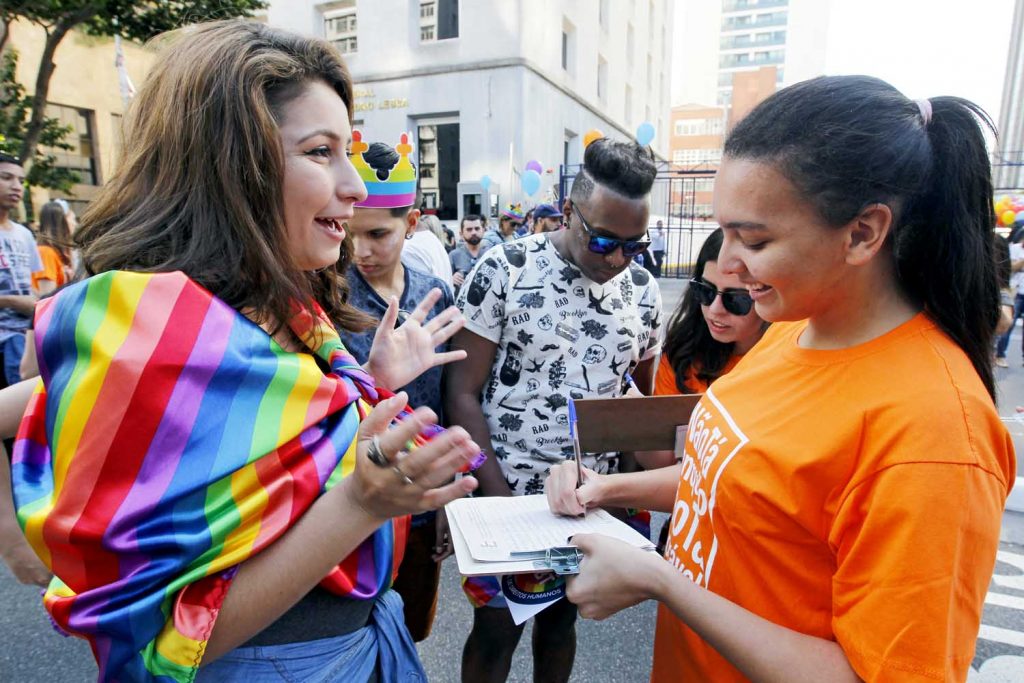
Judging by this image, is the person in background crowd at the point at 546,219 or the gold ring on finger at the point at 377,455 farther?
the person in background crowd at the point at 546,219

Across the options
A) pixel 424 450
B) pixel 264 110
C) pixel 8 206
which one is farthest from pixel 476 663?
pixel 8 206

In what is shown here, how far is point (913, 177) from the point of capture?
0.92 metres

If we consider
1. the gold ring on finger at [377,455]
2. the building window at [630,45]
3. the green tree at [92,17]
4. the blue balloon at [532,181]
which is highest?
the building window at [630,45]

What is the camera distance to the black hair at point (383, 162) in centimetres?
222

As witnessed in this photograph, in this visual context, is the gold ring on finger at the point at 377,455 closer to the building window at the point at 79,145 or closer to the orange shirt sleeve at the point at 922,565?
the orange shirt sleeve at the point at 922,565

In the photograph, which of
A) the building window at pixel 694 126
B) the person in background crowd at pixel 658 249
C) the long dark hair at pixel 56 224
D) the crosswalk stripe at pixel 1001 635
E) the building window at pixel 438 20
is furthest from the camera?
the building window at pixel 694 126

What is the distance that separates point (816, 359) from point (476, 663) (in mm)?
1486

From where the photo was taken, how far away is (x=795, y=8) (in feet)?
237

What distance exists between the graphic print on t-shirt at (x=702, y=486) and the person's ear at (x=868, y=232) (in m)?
0.35

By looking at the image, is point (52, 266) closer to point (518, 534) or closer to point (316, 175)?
point (316, 175)

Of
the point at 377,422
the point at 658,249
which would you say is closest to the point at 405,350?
the point at 377,422

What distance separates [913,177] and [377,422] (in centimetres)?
90

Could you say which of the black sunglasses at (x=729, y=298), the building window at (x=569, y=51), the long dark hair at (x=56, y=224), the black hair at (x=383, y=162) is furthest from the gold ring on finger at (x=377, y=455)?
the building window at (x=569, y=51)

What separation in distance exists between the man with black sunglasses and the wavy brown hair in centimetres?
98
